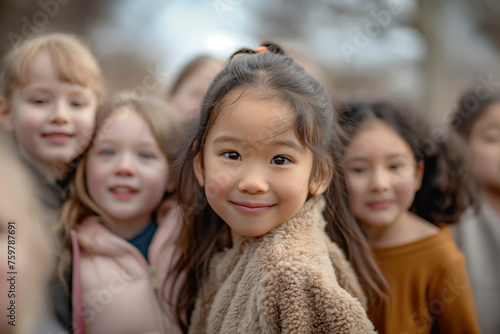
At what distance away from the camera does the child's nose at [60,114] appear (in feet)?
4.52

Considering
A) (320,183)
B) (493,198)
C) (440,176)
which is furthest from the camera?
(493,198)

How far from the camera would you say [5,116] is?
1.47m

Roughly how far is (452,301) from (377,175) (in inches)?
18.7

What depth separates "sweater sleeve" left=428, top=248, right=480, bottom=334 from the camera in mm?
1326

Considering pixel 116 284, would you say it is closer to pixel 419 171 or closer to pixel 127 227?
pixel 127 227

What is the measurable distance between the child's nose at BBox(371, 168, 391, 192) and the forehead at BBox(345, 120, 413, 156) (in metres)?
0.07

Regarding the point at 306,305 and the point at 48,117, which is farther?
the point at 48,117

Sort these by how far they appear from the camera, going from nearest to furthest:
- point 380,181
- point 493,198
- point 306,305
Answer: point 306,305
point 380,181
point 493,198

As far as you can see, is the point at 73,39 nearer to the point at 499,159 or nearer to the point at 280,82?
the point at 280,82

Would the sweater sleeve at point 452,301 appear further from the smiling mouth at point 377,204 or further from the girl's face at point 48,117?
the girl's face at point 48,117

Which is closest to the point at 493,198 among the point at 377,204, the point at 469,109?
the point at 469,109

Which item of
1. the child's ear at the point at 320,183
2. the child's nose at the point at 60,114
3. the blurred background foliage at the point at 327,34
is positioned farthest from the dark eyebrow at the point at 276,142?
the blurred background foliage at the point at 327,34

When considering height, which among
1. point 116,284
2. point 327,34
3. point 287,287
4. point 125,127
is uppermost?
point 327,34

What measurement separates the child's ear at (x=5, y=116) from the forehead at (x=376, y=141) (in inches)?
46.8
